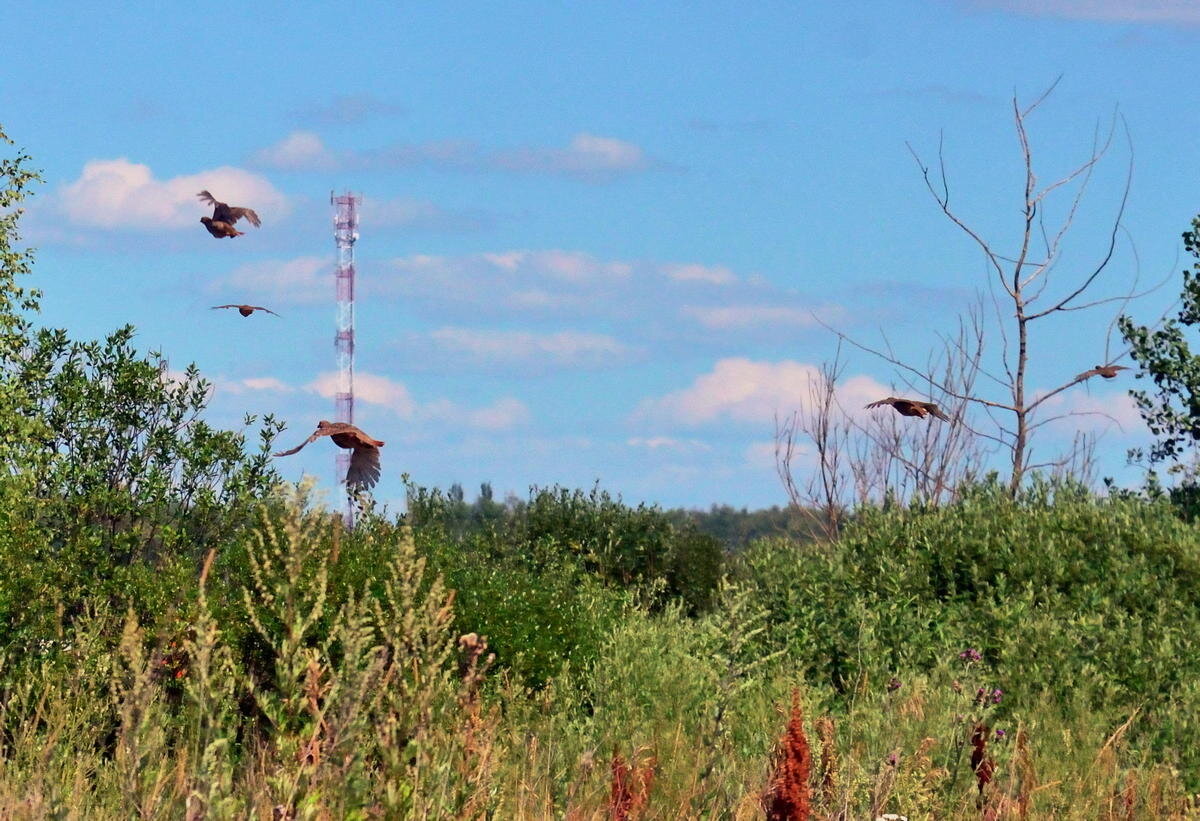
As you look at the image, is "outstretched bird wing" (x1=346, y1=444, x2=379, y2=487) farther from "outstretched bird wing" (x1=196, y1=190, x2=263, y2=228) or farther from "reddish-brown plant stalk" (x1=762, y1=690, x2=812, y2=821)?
"reddish-brown plant stalk" (x1=762, y1=690, x2=812, y2=821)

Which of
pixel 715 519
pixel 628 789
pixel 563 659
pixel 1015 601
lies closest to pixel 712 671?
pixel 628 789

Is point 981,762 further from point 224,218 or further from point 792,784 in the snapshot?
point 224,218

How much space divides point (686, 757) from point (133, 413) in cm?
732

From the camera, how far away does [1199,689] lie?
945 centimetres

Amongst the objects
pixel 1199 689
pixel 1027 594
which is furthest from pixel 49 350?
pixel 1199 689

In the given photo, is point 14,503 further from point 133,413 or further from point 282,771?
point 282,771

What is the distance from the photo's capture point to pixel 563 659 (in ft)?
32.4

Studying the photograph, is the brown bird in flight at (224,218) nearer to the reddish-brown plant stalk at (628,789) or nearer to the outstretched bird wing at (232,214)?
the outstretched bird wing at (232,214)

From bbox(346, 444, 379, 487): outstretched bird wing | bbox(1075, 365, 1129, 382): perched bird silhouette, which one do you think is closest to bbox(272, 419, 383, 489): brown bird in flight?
bbox(346, 444, 379, 487): outstretched bird wing

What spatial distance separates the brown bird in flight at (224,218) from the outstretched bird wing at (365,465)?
3.46 meters

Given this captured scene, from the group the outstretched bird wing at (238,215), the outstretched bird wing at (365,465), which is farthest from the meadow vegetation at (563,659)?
the outstretched bird wing at (238,215)

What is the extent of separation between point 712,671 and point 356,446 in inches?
194

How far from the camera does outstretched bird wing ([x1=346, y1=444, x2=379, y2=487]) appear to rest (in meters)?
11.2

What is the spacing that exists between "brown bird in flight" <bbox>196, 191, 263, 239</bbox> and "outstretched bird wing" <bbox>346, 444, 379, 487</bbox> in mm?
3460
